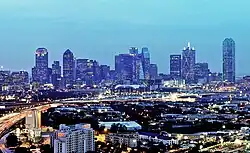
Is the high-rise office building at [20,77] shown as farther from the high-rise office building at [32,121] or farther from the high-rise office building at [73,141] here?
the high-rise office building at [73,141]

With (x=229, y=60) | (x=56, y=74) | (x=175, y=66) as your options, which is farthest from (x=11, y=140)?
(x=175, y=66)

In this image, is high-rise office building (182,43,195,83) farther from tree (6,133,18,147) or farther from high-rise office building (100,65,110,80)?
tree (6,133,18,147)

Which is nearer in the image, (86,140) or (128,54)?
(86,140)

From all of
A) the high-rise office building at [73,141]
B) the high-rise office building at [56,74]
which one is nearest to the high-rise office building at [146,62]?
the high-rise office building at [56,74]

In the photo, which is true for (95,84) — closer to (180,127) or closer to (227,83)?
(227,83)

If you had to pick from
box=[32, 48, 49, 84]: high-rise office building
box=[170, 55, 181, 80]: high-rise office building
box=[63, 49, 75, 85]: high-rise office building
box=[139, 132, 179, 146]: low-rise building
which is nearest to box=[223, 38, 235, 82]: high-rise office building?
box=[170, 55, 181, 80]: high-rise office building

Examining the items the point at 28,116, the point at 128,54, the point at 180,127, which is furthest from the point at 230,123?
the point at 128,54
